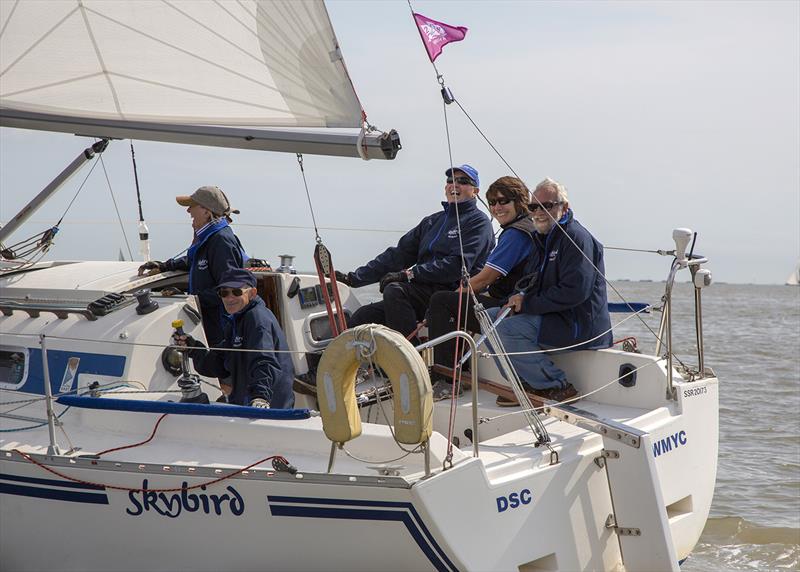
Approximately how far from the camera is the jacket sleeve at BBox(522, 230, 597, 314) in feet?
15.9

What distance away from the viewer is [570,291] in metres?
4.88

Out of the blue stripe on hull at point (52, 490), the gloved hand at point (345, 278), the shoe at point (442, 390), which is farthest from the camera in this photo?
the gloved hand at point (345, 278)

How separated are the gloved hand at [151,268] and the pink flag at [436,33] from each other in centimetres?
220

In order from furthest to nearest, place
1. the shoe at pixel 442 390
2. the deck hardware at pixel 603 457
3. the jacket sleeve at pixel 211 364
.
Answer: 1. the shoe at pixel 442 390
2. the jacket sleeve at pixel 211 364
3. the deck hardware at pixel 603 457

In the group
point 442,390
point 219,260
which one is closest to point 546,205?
point 442,390

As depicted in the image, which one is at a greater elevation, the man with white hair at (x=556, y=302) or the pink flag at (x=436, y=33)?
the pink flag at (x=436, y=33)

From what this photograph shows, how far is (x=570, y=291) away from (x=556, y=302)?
3.8 inches

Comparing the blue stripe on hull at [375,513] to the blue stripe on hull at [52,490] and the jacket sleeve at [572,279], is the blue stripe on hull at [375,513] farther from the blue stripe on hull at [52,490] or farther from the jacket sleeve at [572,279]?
the jacket sleeve at [572,279]

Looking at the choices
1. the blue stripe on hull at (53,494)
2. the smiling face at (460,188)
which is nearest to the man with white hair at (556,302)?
the smiling face at (460,188)

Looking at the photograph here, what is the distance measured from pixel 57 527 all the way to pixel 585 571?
2.39 meters

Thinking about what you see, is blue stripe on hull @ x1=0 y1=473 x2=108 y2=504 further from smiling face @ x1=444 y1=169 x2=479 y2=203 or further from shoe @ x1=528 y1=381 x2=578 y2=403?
smiling face @ x1=444 y1=169 x2=479 y2=203

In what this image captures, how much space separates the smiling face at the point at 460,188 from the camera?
5719 millimetres

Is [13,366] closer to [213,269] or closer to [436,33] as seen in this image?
[213,269]

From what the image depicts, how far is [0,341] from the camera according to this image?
5.27 meters
